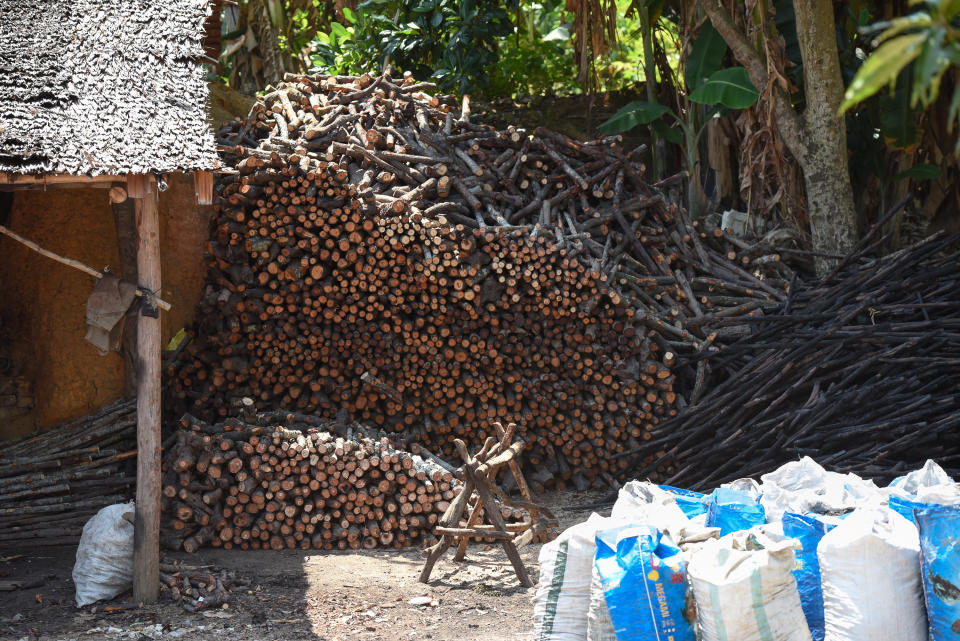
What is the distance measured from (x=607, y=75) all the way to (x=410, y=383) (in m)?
9.27

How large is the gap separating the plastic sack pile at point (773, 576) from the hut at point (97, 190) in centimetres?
328

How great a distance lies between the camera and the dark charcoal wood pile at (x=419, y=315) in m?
7.64

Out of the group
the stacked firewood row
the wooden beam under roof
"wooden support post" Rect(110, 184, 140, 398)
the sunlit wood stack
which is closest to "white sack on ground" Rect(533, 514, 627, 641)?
the stacked firewood row

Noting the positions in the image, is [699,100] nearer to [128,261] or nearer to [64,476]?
[128,261]

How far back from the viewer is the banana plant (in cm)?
943

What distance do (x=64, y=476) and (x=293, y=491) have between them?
1779 mm

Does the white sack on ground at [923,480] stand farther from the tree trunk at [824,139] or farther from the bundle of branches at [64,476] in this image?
the bundle of branches at [64,476]

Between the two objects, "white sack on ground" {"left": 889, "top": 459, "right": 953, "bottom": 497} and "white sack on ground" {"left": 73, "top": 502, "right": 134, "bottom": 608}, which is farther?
"white sack on ground" {"left": 73, "top": 502, "right": 134, "bottom": 608}

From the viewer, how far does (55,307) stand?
7.45m

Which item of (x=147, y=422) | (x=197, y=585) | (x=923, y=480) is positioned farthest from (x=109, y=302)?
(x=923, y=480)

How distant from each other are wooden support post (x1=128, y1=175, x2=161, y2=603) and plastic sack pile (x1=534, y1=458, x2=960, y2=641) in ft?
9.80

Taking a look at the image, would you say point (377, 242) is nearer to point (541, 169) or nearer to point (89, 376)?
point (541, 169)

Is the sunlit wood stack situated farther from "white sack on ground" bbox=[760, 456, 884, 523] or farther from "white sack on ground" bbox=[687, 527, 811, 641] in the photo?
"white sack on ground" bbox=[687, 527, 811, 641]

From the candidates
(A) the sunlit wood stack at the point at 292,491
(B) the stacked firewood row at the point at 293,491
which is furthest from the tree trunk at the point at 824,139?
(A) the sunlit wood stack at the point at 292,491
